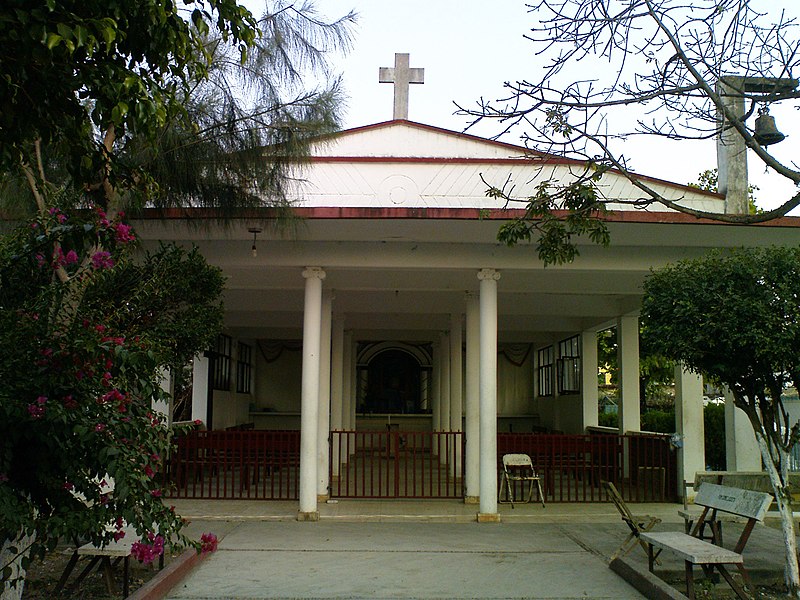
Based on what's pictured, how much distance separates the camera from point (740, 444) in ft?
42.8

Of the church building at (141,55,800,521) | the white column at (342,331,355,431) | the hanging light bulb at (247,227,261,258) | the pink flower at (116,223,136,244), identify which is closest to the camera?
the pink flower at (116,223,136,244)

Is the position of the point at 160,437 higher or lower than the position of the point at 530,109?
lower

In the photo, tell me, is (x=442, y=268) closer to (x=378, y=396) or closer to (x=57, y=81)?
(x=57, y=81)

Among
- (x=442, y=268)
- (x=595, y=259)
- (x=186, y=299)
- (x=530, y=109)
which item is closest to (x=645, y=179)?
(x=595, y=259)

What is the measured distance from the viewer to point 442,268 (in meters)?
11.6

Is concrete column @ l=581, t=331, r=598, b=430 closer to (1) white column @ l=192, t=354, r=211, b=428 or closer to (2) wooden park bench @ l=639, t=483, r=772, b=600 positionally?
(1) white column @ l=192, t=354, r=211, b=428

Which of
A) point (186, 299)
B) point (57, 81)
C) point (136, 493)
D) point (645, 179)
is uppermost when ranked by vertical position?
point (645, 179)

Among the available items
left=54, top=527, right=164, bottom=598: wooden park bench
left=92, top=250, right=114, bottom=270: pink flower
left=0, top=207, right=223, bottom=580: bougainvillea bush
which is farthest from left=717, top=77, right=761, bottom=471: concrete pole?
left=54, top=527, right=164, bottom=598: wooden park bench

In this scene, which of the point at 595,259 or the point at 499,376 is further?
the point at 499,376

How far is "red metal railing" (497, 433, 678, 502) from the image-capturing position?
13.1m

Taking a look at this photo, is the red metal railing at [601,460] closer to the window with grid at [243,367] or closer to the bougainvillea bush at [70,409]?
the bougainvillea bush at [70,409]

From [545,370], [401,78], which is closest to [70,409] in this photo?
[401,78]

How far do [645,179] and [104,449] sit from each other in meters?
8.57

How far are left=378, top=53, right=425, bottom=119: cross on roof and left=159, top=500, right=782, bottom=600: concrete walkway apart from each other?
6304mm
